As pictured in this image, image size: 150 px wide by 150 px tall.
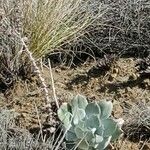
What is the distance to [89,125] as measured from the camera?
2.57 m

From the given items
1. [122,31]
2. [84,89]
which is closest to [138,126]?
[84,89]

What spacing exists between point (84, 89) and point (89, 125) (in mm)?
699

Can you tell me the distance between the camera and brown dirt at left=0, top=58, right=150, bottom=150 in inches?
119

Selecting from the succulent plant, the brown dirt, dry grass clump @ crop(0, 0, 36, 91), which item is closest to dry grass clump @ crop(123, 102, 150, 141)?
the brown dirt

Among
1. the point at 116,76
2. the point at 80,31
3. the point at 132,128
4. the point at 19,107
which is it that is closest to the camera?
the point at 132,128

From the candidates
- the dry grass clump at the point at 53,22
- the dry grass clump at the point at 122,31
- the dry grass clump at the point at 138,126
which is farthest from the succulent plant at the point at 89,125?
the dry grass clump at the point at 122,31

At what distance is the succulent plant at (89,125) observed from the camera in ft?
8.30

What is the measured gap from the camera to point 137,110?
289 cm

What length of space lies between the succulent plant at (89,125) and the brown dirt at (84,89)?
0.33 meters

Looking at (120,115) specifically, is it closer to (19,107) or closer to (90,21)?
(19,107)

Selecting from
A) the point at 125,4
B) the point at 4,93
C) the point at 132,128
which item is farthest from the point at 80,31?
the point at 132,128

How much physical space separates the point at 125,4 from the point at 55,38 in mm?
635

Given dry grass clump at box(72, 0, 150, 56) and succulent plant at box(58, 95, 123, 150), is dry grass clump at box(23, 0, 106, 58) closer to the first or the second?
dry grass clump at box(72, 0, 150, 56)

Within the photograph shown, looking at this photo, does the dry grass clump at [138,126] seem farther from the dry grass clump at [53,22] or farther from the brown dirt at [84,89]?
the dry grass clump at [53,22]
